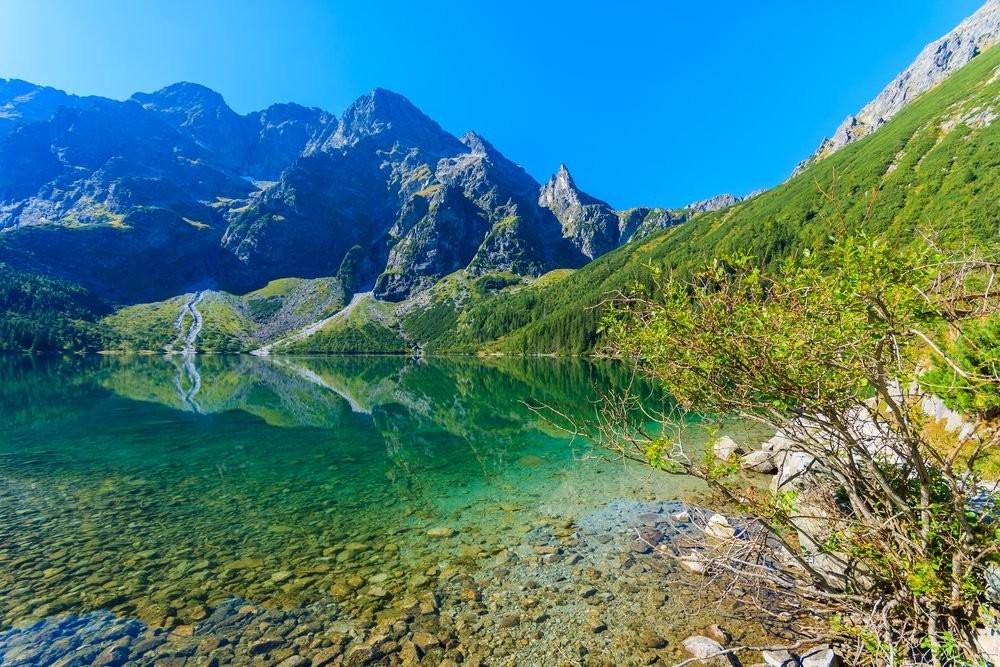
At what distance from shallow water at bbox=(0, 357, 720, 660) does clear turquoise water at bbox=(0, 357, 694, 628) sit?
79 millimetres

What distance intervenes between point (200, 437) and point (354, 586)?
32.3m

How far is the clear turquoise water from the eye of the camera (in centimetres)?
1427

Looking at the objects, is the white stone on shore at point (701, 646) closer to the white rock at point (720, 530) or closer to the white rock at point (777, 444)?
the white rock at point (720, 530)

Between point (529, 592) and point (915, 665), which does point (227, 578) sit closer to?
point (529, 592)

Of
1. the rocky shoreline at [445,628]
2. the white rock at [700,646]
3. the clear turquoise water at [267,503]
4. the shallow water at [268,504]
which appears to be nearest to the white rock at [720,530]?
the rocky shoreline at [445,628]

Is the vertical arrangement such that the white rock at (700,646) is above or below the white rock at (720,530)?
below

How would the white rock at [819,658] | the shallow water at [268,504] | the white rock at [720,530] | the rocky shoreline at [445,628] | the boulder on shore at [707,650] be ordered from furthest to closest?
the shallow water at [268,504]
the rocky shoreline at [445,628]
the boulder on shore at [707,650]
the white rock at [720,530]
the white rock at [819,658]

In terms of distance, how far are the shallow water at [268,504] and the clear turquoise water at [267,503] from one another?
79mm

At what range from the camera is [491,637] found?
11.8m

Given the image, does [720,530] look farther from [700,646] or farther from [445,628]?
[445,628]

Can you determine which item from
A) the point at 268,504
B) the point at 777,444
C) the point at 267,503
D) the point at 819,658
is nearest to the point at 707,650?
the point at 819,658

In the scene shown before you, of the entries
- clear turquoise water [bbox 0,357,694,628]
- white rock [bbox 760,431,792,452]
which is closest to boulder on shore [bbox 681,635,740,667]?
clear turquoise water [bbox 0,357,694,628]

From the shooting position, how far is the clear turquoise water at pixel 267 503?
14.3 m

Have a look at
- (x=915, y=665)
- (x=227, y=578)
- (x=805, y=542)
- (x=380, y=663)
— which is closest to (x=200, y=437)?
(x=227, y=578)
